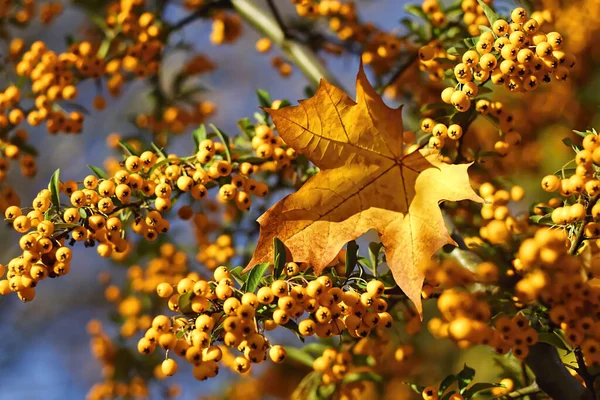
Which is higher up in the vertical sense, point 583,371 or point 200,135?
point 200,135

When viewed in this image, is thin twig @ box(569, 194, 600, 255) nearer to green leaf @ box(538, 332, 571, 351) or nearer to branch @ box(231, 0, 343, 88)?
green leaf @ box(538, 332, 571, 351)

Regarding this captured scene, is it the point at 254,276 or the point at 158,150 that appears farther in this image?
the point at 158,150

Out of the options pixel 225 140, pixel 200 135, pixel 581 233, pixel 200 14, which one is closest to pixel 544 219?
pixel 581 233

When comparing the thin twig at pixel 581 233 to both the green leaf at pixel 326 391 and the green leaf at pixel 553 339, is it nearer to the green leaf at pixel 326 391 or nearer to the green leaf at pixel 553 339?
the green leaf at pixel 553 339

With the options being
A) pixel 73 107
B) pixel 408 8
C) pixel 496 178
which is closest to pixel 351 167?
pixel 496 178

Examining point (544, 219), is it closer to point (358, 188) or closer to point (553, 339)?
point (553, 339)

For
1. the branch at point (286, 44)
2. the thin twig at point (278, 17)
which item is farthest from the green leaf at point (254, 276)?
the thin twig at point (278, 17)
